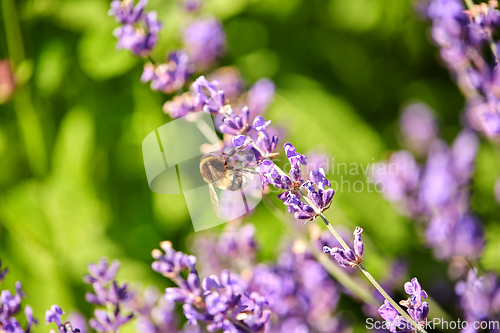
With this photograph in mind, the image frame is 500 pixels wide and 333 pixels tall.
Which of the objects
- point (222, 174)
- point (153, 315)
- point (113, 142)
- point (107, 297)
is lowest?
point (153, 315)

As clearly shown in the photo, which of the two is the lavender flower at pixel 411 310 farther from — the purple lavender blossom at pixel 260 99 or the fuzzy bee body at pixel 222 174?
the purple lavender blossom at pixel 260 99

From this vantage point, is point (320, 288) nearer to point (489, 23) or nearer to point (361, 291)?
point (361, 291)

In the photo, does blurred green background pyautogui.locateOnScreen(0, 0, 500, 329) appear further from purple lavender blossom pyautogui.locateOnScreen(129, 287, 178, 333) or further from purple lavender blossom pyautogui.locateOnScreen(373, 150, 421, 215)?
purple lavender blossom pyautogui.locateOnScreen(129, 287, 178, 333)

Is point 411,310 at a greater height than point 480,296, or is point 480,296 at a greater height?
point 411,310

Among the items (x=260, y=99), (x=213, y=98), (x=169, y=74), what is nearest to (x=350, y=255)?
(x=213, y=98)

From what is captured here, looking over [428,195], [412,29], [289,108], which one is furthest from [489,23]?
[412,29]

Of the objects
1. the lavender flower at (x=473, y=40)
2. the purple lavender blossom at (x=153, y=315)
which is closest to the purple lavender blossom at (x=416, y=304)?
the lavender flower at (x=473, y=40)

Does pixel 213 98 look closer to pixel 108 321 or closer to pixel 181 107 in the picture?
pixel 181 107

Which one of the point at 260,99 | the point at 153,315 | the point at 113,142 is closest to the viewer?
the point at 153,315
